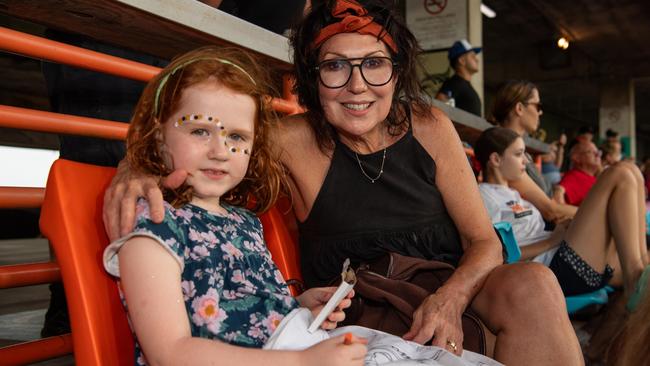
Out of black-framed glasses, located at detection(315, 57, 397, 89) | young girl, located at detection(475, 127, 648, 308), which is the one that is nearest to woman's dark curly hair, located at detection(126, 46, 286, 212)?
black-framed glasses, located at detection(315, 57, 397, 89)

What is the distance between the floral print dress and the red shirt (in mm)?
4696

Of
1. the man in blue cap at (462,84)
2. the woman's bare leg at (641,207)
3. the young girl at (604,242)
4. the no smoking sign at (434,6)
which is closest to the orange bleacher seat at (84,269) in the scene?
the young girl at (604,242)

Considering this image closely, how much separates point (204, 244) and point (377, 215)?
67 cm

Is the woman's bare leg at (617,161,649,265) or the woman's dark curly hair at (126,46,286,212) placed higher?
the woman's dark curly hair at (126,46,286,212)

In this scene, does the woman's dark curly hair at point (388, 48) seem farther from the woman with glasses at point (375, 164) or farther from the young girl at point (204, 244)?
the young girl at point (204, 244)

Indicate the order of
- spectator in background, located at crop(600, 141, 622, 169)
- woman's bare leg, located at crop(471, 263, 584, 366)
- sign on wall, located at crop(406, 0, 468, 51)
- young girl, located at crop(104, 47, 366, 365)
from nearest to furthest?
young girl, located at crop(104, 47, 366, 365) → woman's bare leg, located at crop(471, 263, 584, 366) → sign on wall, located at crop(406, 0, 468, 51) → spectator in background, located at crop(600, 141, 622, 169)

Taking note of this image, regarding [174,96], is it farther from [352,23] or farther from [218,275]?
[352,23]

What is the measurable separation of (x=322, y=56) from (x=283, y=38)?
0.48 meters

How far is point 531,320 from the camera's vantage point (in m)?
1.46

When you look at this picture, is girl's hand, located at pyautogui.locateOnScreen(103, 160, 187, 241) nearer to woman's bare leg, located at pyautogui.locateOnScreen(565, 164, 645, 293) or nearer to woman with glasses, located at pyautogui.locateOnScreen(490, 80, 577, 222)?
woman's bare leg, located at pyautogui.locateOnScreen(565, 164, 645, 293)

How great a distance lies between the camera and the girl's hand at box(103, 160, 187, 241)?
1167 millimetres

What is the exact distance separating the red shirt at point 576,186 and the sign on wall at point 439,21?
2728mm

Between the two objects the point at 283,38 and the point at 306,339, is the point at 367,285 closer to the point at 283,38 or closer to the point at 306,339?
the point at 306,339

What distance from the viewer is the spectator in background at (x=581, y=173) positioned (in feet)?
18.0
